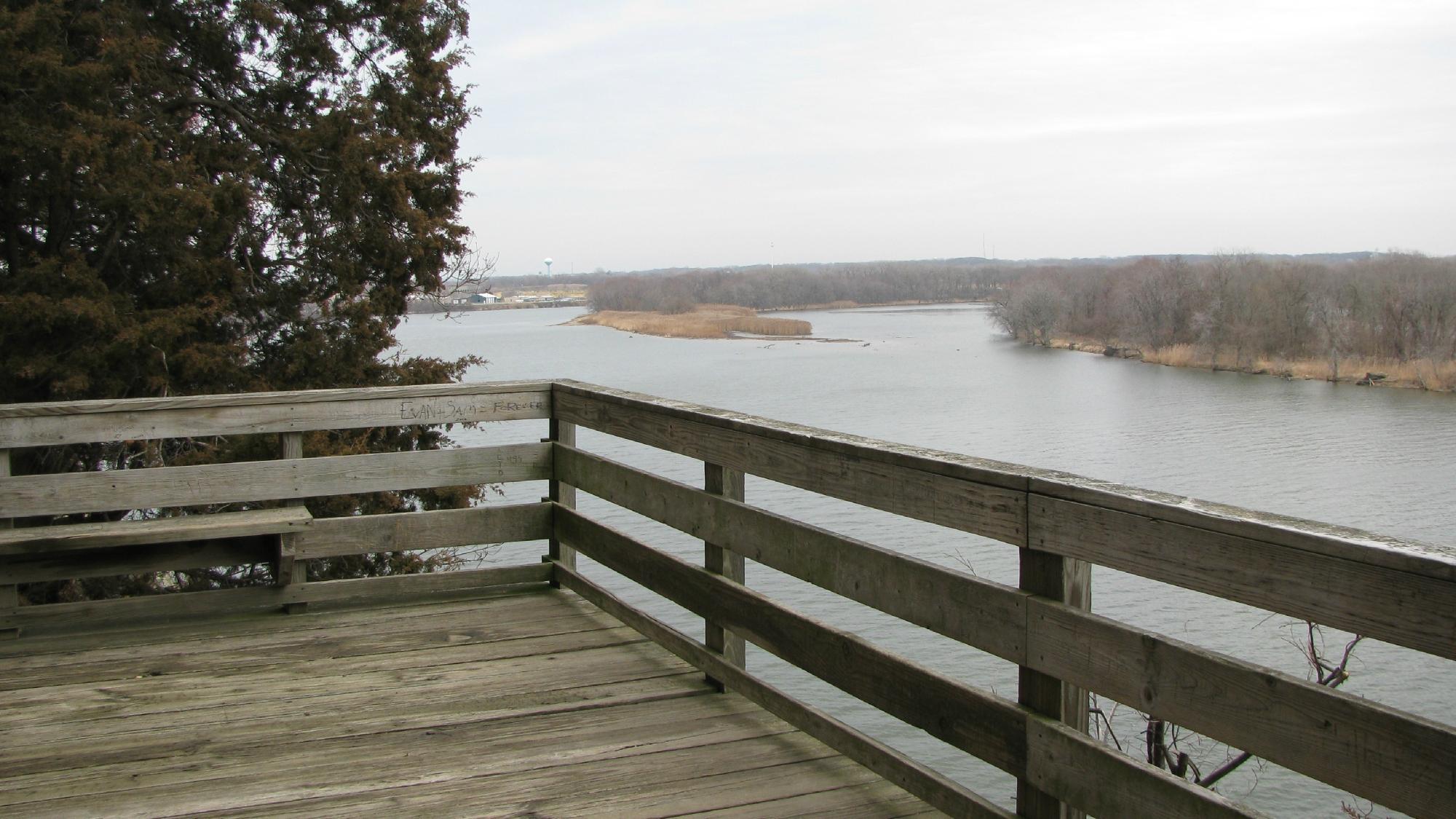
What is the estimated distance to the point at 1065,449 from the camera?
31.5 metres

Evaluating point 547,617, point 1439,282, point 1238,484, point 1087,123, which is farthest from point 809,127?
point 547,617

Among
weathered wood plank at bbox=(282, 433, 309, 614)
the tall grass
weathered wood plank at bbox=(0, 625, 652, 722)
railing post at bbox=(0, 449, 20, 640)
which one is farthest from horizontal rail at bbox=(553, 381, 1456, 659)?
the tall grass

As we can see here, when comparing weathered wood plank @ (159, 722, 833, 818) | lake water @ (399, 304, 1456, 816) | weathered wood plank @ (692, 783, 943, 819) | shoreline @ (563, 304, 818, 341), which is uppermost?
weathered wood plank @ (692, 783, 943, 819)

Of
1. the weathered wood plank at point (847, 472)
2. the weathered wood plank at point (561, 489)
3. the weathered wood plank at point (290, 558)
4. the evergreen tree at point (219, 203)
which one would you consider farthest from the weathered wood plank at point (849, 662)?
the evergreen tree at point (219, 203)

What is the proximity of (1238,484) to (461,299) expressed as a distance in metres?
17.7

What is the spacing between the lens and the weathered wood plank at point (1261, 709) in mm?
1681

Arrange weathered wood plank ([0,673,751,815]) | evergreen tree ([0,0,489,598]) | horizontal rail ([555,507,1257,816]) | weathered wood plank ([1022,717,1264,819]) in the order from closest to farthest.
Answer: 1. weathered wood plank ([1022,717,1264,819])
2. horizontal rail ([555,507,1257,816])
3. weathered wood plank ([0,673,751,815])
4. evergreen tree ([0,0,489,598])

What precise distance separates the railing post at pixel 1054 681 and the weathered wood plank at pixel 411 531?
2.76 meters

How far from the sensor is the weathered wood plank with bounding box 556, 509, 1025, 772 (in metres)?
2.51

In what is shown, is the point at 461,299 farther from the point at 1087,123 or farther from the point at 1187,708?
the point at 1087,123

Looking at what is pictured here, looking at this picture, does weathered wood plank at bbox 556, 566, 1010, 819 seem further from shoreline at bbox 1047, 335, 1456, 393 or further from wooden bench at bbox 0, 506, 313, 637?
shoreline at bbox 1047, 335, 1456, 393

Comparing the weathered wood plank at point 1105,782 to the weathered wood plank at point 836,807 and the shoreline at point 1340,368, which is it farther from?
the shoreline at point 1340,368

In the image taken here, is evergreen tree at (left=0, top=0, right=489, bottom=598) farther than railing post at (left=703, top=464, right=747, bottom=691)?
Yes

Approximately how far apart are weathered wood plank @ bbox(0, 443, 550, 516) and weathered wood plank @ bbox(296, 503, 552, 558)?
0.14m
